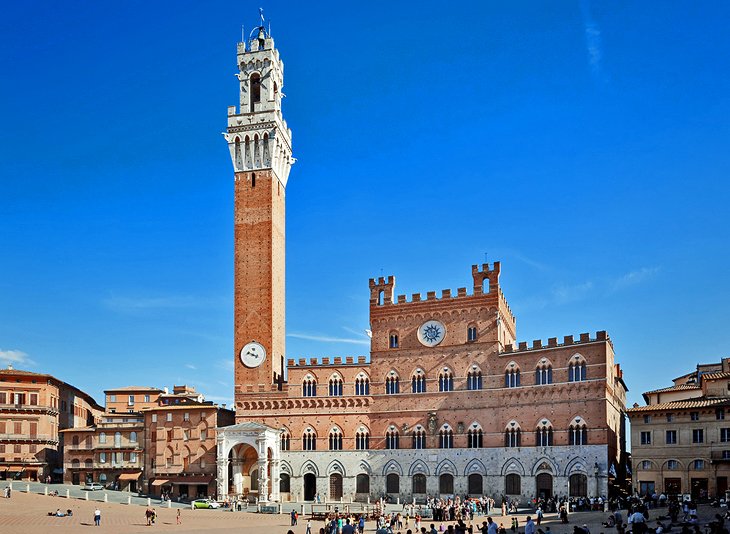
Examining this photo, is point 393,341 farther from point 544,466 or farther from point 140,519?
point 140,519

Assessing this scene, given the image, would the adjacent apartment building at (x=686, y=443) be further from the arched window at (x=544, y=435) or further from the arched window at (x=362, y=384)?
the arched window at (x=362, y=384)

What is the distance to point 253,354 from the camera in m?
72.9

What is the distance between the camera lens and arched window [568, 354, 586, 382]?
61.8 m

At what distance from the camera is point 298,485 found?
70.1m

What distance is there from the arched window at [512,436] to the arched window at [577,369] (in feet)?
18.9

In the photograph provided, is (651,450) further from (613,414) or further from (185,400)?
(185,400)

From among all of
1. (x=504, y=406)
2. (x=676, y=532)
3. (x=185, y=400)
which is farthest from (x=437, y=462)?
(x=676, y=532)

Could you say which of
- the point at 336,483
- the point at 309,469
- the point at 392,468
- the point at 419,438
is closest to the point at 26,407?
the point at 309,469

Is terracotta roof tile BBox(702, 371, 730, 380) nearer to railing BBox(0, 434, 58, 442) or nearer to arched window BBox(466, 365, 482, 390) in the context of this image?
arched window BBox(466, 365, 482, 390)

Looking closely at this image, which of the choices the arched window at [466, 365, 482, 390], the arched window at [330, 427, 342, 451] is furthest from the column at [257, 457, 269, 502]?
the arched window at [466, 365, 482, 390]

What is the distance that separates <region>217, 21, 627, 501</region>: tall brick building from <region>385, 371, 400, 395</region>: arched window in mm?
118

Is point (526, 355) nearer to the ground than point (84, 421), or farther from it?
farther from it

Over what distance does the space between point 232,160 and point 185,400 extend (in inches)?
907

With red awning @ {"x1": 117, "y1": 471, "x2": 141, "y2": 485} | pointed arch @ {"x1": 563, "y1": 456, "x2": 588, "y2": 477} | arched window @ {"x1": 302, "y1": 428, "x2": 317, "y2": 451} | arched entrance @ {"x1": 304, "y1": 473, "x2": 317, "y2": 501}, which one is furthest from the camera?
red awning @ {"x1": 117, "y1": 471, "x2": 141, "y2": 485}
